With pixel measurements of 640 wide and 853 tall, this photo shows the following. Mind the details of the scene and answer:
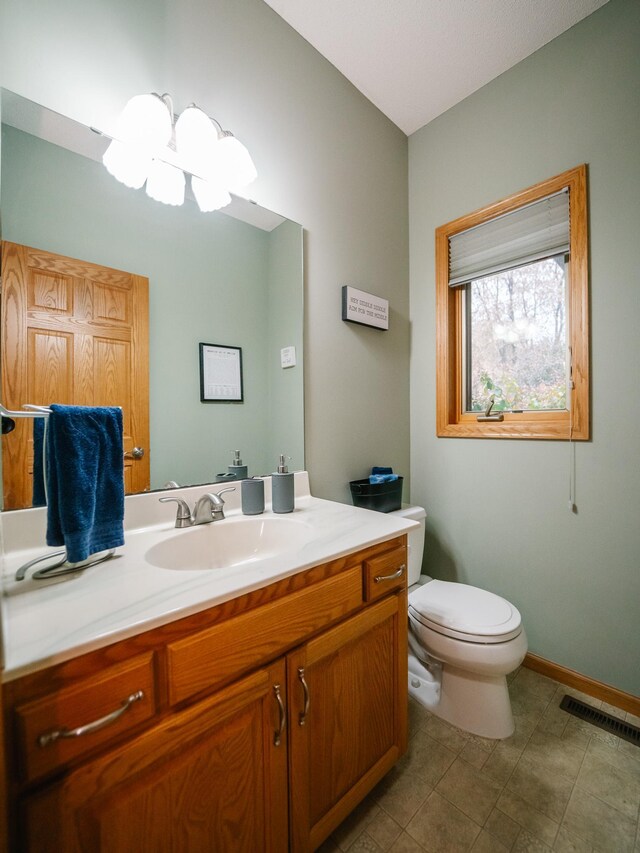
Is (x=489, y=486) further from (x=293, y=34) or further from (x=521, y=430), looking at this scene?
(x=293, y=34)

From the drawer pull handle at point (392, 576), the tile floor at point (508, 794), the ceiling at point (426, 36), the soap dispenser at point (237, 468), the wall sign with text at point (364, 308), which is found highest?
the ceiling at point (426, 36)

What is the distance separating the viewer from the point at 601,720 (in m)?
1.35

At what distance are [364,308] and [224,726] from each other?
163 cm

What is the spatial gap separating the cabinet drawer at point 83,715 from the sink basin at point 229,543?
36 cm

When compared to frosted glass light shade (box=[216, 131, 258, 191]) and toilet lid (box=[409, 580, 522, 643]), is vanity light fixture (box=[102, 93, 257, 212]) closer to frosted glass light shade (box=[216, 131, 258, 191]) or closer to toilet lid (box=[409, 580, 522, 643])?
frosted glass light shade (box=[216, 131, 258, 191])

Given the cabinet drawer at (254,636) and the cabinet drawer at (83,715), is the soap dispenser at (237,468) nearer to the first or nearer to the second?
the cabinet drawer at (254,636)

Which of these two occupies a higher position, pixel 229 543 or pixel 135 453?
pixel 135 453

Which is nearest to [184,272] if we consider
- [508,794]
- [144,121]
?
[144,121]

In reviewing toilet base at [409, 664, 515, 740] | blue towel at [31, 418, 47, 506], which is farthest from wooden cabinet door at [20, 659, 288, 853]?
toilet base at [409, 664, 515, 740]

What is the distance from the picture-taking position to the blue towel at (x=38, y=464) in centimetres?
84

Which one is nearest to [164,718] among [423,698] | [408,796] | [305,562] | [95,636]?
[95,636]

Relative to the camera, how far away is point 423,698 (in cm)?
146

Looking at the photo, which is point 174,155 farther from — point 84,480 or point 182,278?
point 84,480

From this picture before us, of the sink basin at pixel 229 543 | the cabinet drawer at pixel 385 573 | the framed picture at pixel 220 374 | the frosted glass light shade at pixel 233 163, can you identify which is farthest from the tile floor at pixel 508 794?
the frosted glass light shade at pixel 233 163
